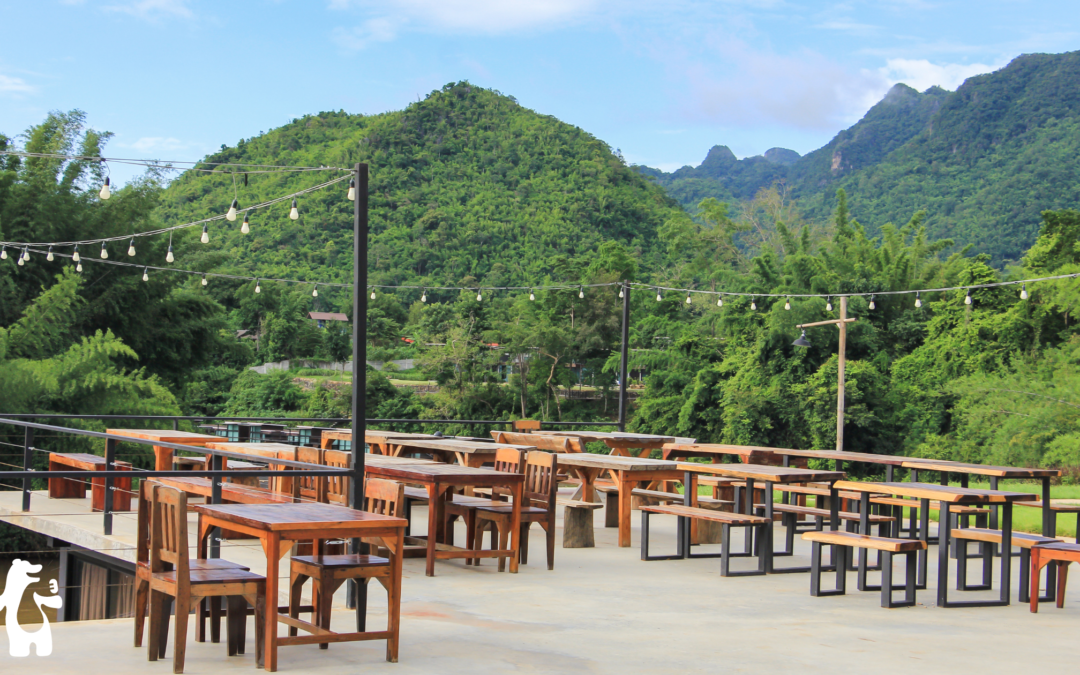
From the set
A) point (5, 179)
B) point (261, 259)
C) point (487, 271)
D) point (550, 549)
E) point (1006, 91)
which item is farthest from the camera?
point (1006, 91)

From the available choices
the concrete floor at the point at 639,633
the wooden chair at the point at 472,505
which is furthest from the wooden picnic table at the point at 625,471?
the concrete floor at the point at 639,633

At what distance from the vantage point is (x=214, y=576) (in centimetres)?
410

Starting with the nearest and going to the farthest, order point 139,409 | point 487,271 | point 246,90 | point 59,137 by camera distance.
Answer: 1. point 139,409
2. point 59,137
3. point 246,90
4. point 487,271

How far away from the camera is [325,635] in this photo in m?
4.19

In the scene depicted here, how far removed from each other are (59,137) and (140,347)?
552cm

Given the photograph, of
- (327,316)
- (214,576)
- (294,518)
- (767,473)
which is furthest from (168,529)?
(327,316)

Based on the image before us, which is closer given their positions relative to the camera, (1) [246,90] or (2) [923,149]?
Answer: (1) [246,90]

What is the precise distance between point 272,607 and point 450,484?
286cm

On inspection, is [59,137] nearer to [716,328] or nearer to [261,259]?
[261,259]

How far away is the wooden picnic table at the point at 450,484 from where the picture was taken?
264 inches

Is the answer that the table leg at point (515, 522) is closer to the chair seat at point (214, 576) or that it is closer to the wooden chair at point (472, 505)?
the wooden chair at point (472, 505)

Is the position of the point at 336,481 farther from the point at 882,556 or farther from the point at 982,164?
the point at 982,164

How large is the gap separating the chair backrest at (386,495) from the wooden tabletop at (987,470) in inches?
175

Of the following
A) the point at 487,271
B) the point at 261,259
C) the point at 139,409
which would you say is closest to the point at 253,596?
the point at 139,409
